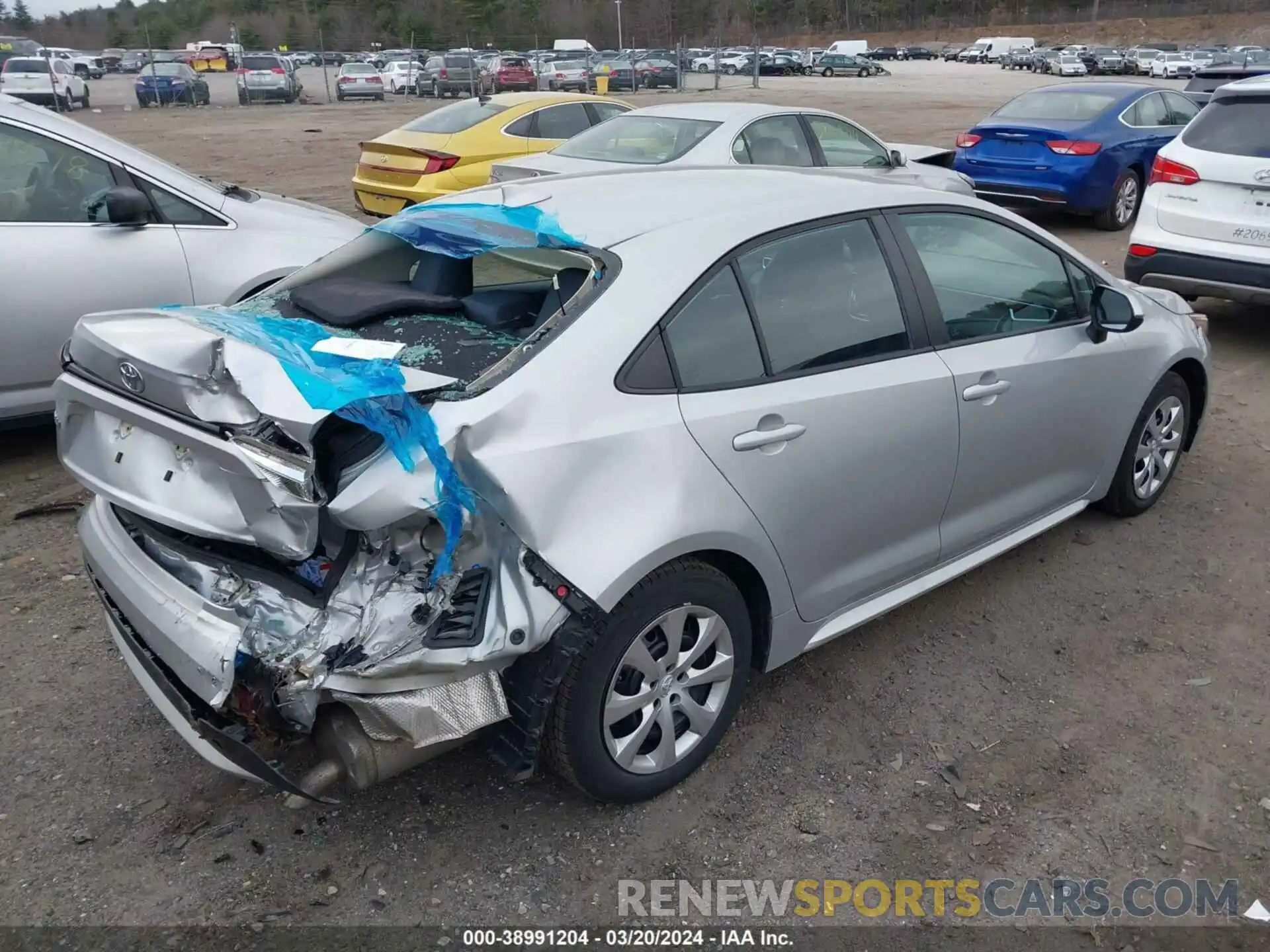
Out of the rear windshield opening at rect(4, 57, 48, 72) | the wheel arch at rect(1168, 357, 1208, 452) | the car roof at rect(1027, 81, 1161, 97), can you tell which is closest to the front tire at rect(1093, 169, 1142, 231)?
the car roof at rect(1027, 81, 1161, 97)

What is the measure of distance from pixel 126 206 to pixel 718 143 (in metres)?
4.90

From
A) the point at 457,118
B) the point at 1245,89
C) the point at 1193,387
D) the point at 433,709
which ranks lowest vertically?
the point at 1193,387

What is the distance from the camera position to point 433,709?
244 centimetres

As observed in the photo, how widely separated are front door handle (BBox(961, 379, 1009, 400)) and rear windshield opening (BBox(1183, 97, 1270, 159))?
450cm

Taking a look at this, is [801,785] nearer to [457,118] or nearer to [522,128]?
[522,128]

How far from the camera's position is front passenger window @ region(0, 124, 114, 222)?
5121 millimetres

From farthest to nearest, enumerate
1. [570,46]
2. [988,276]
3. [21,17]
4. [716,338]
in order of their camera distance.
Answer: [21,17]
[570,46]
[988,276]
[716,338]

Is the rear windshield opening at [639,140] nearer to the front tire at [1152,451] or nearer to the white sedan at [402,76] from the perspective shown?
the front tire at [1152,451]

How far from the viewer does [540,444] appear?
2.51 meters

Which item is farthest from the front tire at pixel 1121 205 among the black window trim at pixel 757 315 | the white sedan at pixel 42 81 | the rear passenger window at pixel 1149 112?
the white sedan at pixel 42 81

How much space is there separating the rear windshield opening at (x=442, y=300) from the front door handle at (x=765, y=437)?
0.60m

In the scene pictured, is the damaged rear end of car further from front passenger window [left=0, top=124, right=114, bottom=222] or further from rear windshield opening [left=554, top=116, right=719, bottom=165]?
rear windshield opening [left=554, top=116, right=719, bottom=165]

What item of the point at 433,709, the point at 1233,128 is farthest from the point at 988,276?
the point at 1233,128

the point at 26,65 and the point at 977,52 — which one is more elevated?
the point at 26,65
